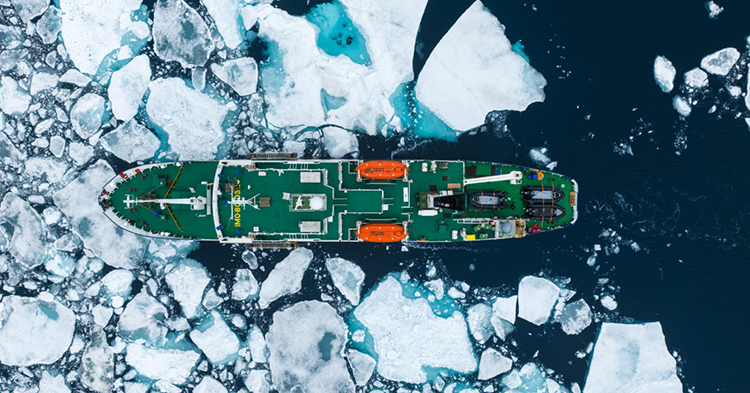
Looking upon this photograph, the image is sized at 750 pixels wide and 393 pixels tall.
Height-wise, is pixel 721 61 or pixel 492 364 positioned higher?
pixel 721 61

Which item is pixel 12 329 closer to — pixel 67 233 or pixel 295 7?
pixel 67 233

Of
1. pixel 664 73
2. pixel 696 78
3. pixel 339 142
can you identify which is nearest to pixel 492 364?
pixel 339 142

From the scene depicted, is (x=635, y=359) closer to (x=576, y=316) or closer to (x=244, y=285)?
(x=576, y=316)

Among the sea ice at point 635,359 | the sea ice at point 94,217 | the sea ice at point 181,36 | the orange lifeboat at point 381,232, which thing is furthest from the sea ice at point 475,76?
the sea ice at point 94,217

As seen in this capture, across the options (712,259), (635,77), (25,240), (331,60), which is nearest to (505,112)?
(635,77)

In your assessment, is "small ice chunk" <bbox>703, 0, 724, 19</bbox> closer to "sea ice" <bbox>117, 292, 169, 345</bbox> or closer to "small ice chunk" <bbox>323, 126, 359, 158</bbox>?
"small ice chunk" <bbox>323, 126, 359, 158</bbox>

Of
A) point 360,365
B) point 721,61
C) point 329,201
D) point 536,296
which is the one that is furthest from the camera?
point 360,365

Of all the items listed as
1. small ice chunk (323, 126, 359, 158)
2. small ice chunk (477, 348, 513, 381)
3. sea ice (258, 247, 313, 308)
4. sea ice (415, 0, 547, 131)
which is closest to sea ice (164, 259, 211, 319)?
sea ice (258, 247, 313, 308)
